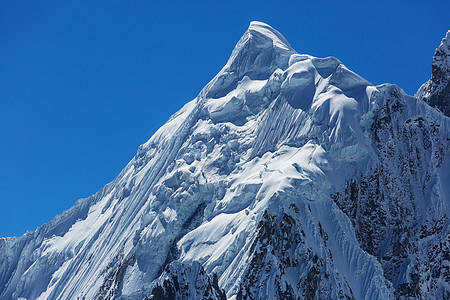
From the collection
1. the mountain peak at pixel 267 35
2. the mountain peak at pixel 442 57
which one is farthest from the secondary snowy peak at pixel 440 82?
the mountain peak at pixel 267 35

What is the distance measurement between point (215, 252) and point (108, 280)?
22.7 m

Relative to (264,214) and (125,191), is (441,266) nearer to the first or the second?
(264,214)

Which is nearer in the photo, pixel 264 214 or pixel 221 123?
pixel 264 214

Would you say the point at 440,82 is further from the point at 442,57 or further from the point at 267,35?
the point at 267,35

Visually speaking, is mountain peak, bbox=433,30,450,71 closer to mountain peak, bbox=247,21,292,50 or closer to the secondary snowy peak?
the secondary snowy peak

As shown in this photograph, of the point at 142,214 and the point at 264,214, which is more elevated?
the point at 142,214

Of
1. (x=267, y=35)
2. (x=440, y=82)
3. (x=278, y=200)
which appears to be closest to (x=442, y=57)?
(x=440, y=82)

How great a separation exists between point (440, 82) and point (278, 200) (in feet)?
176

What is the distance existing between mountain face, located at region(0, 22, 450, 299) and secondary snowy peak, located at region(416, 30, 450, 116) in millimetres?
279

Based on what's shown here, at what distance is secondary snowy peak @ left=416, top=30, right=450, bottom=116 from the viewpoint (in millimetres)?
164125

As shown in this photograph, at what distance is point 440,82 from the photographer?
548 feet

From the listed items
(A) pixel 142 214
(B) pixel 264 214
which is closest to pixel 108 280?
(A) pixel 142 214

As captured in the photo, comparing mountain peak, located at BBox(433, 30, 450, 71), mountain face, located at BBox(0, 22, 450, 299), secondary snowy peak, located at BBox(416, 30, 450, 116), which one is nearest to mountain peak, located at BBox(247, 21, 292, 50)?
mountain face, located at BBox(0, 22, 450, 299)

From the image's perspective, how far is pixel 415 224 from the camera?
5354 inches
